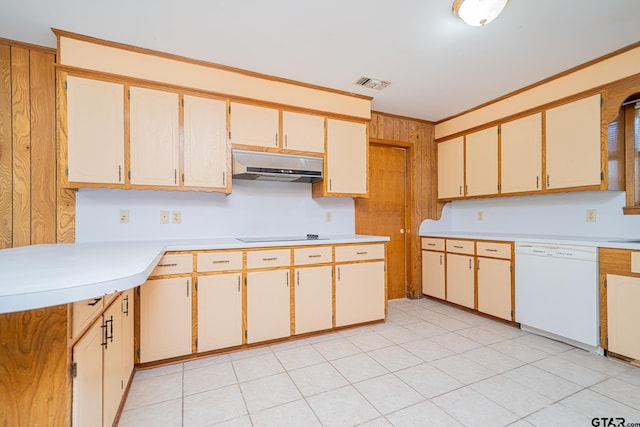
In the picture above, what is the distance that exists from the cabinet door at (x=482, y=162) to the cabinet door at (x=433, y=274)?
917 millimetres

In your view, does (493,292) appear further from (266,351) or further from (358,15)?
(358,15)

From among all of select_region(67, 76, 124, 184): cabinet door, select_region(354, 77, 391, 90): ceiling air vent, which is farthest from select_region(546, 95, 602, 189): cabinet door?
select_region(67, 76, 124, 184): cabinet door

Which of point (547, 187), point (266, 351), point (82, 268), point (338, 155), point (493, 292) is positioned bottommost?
point (266, 351)

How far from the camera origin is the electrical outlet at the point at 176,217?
8.83 ft

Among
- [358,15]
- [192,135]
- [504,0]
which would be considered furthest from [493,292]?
[192,135]

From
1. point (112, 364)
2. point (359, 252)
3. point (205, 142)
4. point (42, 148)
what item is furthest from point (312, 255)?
point (42, 148)

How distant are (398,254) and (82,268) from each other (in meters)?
3.55

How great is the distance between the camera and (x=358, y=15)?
1.98m

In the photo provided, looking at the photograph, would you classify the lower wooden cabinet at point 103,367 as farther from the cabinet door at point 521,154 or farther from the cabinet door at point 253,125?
the cabinet door at point 521,154

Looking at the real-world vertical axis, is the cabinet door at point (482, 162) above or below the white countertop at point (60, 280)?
above

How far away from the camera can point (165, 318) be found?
222 cm

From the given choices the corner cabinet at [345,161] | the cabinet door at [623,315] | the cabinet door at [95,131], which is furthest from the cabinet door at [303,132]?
the cabinet door at [623,315]

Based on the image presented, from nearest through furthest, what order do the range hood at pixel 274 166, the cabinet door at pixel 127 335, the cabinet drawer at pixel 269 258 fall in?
1. the cabinet door at pixel 127 335
2. the cabinet drawer at pixel 269 258
3. the range hood at pixel 274 166

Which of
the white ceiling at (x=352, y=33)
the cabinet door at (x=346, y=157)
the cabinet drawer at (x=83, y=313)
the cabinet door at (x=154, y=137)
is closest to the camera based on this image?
the cabinet drawer at (x=83, y=313)
